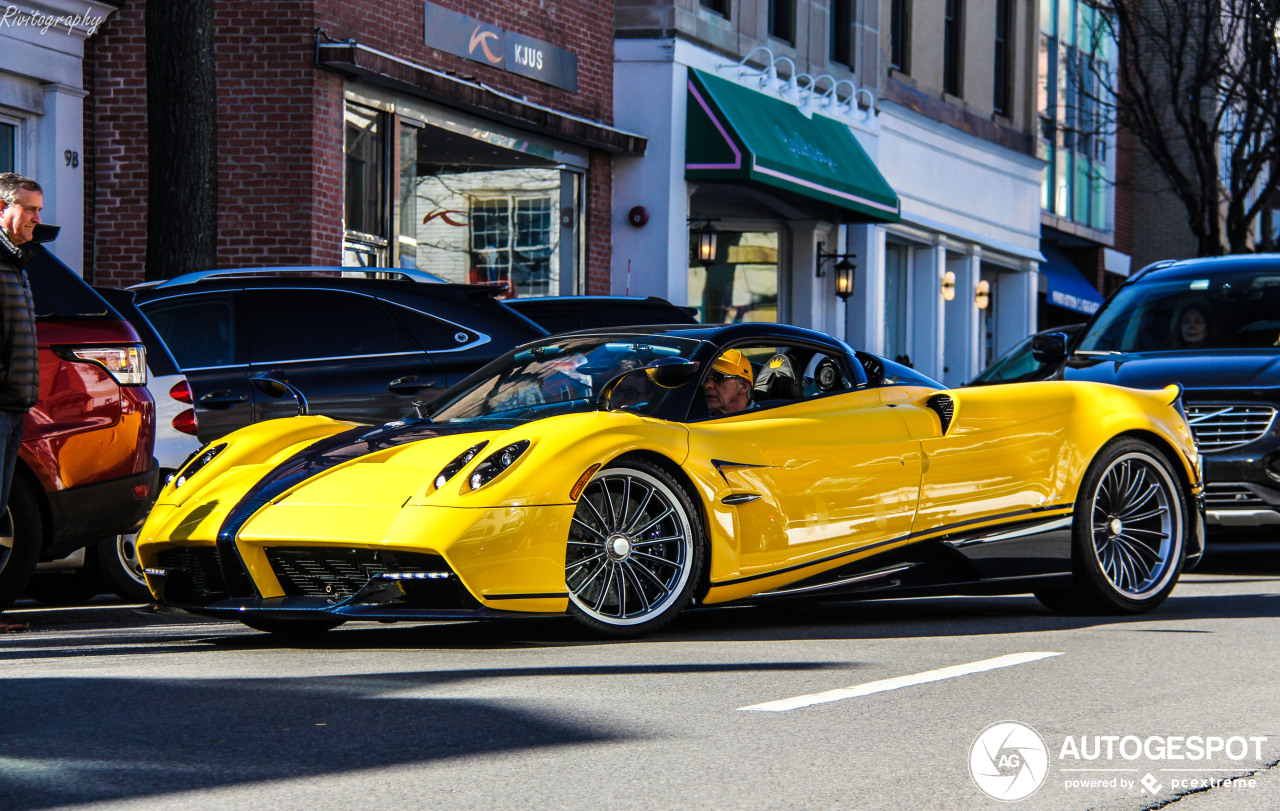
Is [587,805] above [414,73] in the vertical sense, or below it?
below

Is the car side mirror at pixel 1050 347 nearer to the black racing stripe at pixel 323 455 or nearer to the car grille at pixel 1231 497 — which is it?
the car grille at pixel 1231 497

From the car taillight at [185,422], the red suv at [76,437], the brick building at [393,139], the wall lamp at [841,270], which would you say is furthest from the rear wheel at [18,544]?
the wall lamp at [841,270]

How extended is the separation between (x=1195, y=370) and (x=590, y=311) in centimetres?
391

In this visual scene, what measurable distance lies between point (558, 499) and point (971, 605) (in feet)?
10.6

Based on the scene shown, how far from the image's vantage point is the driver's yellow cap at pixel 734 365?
24.1ft

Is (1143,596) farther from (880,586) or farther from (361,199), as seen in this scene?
(361,199)

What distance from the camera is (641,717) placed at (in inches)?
199

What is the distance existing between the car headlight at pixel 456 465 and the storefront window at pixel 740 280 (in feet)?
57.8

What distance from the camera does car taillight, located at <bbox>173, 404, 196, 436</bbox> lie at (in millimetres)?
8898

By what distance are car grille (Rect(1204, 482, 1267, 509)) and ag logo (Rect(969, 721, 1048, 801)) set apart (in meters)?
5.76

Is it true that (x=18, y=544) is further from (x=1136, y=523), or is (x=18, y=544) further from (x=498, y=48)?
(x=498, y=48)

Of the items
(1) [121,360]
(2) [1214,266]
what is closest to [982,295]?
(2) [1214,266]

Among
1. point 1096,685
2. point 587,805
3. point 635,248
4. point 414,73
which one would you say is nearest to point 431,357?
point 1096,685

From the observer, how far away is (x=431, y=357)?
1020cm
